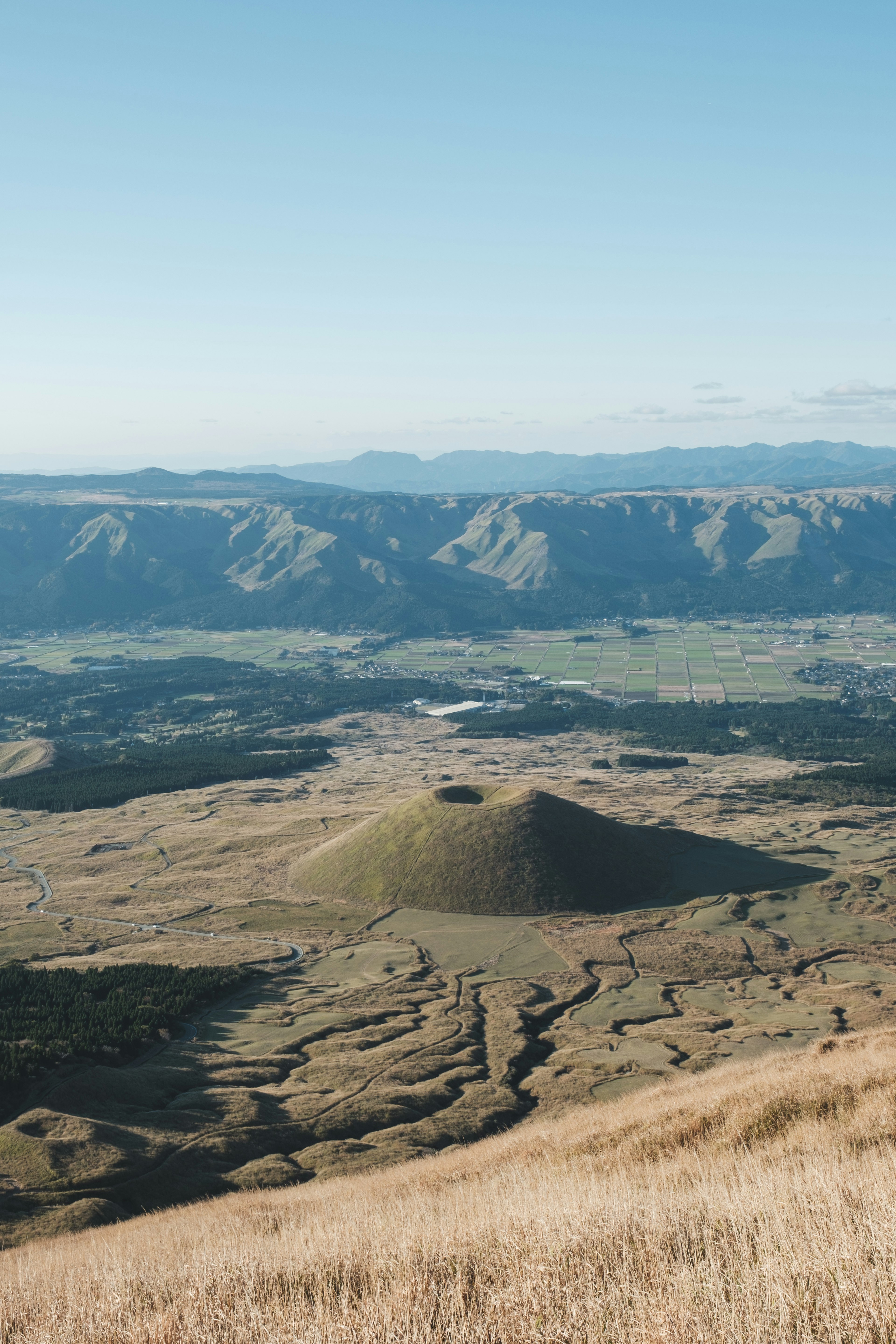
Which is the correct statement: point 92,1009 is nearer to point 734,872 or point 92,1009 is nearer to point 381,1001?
point 381,1001

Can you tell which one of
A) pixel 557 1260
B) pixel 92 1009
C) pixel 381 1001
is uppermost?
pixel 557 1260

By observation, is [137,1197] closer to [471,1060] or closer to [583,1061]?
[471,1060]

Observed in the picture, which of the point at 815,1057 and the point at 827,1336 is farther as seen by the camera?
the point at 815,1057

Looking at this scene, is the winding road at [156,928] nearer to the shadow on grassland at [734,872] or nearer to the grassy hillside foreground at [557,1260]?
the shadow on grassland at [734,872]

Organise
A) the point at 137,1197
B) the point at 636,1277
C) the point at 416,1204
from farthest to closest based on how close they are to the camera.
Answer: the point at 137,1197 < the point at 416,1204 < the point at 636,1277

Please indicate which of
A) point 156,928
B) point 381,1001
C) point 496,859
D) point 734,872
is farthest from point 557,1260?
point 734,872

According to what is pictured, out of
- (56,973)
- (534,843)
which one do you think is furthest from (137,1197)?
(534,843)

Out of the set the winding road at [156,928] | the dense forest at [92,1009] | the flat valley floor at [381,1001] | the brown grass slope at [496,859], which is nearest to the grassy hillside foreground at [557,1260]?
the flat valley floor at [381,1001]

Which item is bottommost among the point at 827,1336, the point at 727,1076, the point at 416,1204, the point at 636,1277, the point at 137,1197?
the point at 137,1197
